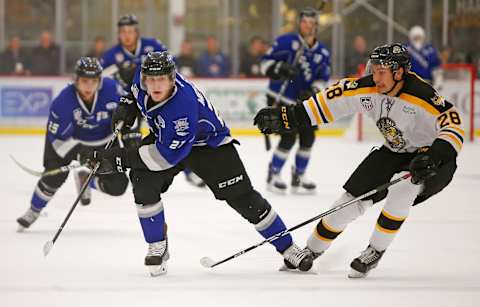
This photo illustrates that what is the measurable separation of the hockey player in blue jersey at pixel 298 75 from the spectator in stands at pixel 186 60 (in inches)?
170

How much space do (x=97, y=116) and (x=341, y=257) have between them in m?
1.71

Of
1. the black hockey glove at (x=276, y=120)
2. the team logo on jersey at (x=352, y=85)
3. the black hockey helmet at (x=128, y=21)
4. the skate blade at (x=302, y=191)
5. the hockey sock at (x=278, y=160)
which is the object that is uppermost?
the black hockey helmet at (x=128, y=21)

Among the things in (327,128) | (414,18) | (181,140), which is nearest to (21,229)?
(181,140)

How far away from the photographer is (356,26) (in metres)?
12.5

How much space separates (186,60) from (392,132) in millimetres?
7732

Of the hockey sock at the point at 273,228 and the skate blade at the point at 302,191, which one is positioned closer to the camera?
the hockey sock at the point at 273,228

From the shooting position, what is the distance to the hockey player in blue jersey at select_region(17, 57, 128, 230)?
5.12 m

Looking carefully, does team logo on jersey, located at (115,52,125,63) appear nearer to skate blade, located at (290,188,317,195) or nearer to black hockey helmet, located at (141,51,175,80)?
skate blade, located at (290,188,317,195)

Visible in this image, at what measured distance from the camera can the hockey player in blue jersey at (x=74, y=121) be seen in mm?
5125

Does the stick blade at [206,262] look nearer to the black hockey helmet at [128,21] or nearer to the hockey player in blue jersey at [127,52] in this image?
the hockey player in blue jersey at [127,52]

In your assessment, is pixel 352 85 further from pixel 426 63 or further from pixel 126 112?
pixel 426 63

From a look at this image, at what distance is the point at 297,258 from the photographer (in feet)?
13.2

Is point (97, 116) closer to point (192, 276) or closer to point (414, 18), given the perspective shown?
point (192, 276)

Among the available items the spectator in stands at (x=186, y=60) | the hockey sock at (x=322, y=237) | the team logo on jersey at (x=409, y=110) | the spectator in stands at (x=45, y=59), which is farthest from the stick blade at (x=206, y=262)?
the spectator in stands at (x=45, y=59)
